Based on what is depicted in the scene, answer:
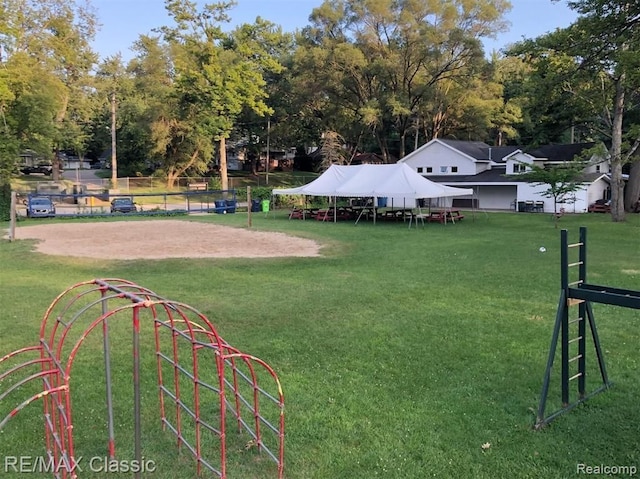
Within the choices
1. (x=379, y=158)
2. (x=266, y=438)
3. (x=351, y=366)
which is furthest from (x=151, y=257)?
(x=379, y=158)

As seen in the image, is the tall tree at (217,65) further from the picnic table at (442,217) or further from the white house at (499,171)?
the picnic table at (442,217)

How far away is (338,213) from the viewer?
26906 mm

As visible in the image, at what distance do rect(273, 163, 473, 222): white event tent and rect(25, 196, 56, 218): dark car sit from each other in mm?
12405

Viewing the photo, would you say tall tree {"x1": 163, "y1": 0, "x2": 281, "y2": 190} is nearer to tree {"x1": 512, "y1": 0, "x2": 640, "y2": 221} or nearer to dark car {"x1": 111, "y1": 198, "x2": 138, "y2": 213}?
dark car {"x1": 111, "y1": 198, "x2": 138, "y2": 213}

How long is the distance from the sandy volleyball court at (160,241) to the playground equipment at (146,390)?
753cm

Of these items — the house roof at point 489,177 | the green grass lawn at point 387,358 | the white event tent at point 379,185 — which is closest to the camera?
the green grass lawn at point 387,358

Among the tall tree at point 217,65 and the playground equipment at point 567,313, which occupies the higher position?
the tall tree at point 217,65

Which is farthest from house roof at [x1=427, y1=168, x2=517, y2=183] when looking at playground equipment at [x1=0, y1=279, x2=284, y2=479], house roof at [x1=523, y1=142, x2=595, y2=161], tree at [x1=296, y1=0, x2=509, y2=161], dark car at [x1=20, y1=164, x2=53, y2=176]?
dark car at [x1=20, y1=164, x2=53, y2=176]

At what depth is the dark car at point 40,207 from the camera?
26688 millimetres

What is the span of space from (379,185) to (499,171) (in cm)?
1703

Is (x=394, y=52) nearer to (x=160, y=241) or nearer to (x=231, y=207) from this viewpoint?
(x=231, y=207)

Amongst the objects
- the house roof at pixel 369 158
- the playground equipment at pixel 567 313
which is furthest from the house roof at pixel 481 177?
the playground equipment at pixel 567 313

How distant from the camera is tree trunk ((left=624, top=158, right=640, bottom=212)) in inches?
1140

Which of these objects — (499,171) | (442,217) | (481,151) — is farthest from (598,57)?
(481,151)
